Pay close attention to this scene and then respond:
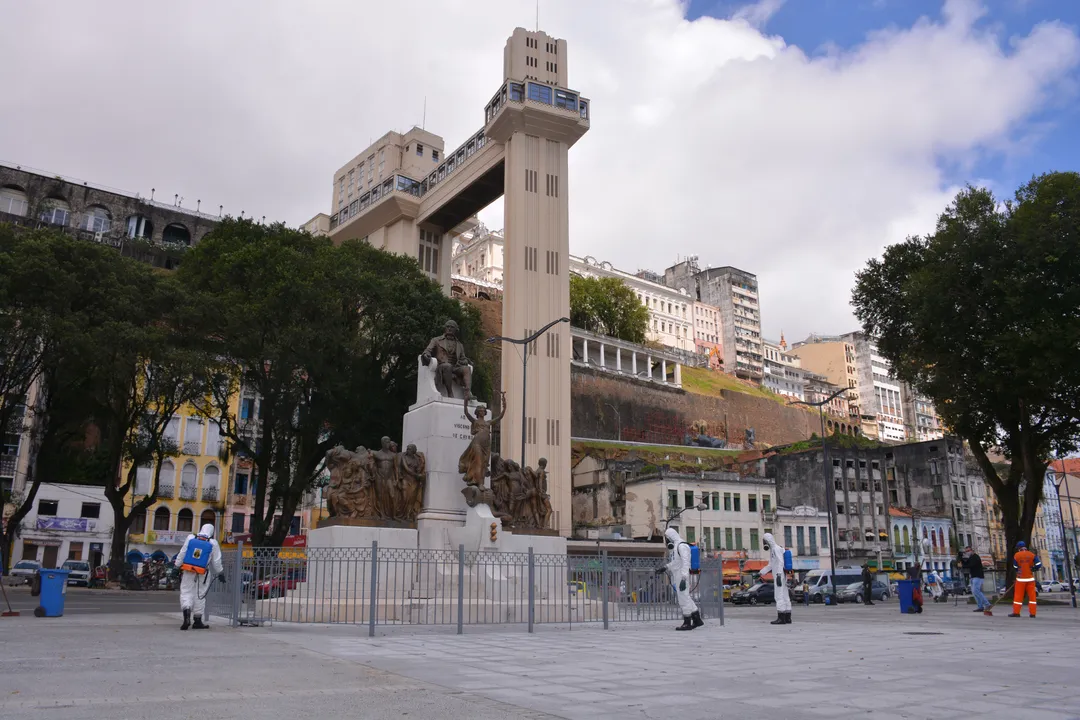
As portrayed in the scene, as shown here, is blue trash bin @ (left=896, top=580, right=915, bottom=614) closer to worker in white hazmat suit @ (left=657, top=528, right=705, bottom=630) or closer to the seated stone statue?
worker in white hazmat suit @ (left=657, top=528, right=705, bottom=630)

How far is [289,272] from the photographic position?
105 ft

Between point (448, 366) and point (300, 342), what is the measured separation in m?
13.8

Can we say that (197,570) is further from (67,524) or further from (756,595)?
(67,524)

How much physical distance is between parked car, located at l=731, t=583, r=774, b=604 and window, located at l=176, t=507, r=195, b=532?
33.4 m

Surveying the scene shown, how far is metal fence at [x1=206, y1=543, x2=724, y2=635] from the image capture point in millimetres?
13461

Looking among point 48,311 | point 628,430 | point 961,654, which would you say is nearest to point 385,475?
point 961,654

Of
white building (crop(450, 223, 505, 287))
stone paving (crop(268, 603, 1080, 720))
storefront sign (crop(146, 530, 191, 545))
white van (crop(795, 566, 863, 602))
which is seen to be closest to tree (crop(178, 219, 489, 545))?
white van (crop(795, 566, 863, 602))

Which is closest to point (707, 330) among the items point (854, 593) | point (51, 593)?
point (854, 593)

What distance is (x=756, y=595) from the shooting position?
1479 inches

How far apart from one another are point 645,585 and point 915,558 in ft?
186

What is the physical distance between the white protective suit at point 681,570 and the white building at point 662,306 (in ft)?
363

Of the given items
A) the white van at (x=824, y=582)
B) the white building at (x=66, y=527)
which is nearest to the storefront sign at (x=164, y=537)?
the white building at (x=66, y=527)

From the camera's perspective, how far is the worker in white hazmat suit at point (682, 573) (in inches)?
542

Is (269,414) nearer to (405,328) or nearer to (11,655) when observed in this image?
(405,328)
